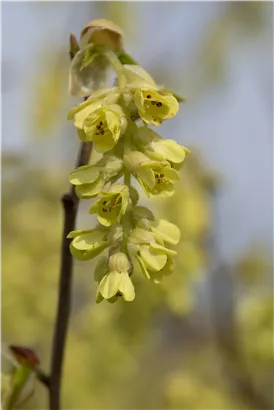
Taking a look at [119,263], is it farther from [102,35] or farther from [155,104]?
[102,35]

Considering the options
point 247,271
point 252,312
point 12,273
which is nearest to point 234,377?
point 252,312

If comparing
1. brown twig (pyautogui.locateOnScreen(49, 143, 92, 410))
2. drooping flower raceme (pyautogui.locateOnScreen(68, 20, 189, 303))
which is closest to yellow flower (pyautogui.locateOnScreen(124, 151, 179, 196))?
drooping flower raceme (pyautogui.locateOnScreen(68, 20, 189, 303))

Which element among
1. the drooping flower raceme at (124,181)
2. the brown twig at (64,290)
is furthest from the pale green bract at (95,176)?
the brown twig at (64,290)

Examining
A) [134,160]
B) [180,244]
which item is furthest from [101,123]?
[180,244]

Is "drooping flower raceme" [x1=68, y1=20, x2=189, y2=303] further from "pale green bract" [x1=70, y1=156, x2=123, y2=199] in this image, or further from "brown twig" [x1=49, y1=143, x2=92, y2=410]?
"brown twig" [x1=49, y1=143, x2=92, y2=410]

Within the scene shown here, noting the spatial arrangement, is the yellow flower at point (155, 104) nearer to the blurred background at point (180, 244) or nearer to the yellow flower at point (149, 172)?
the yellow flower at point (149, 172)

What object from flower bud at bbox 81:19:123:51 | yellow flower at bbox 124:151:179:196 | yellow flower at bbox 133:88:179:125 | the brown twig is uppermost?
flower bud at bbox 81:19:123:51
